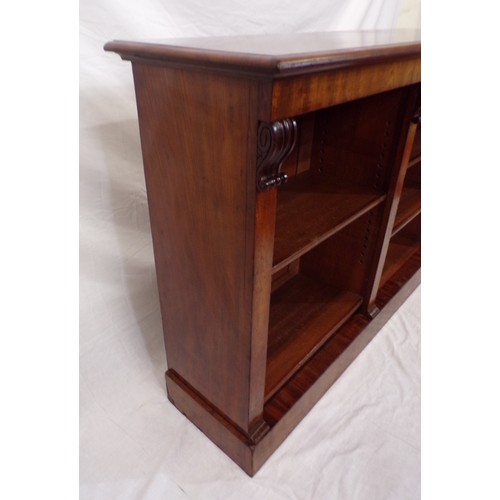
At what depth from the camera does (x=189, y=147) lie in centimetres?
71

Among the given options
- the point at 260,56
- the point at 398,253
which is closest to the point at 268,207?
the point at 260,56

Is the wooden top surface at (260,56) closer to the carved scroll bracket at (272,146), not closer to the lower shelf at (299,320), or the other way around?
the carved scroll bracket at (272,146)

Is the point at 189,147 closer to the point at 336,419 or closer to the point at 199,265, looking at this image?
the point at 199,265

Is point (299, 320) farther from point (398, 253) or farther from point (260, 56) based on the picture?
point (260, 56)

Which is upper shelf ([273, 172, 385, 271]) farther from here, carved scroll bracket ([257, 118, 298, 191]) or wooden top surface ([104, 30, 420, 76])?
wooden top surface ([104, 30, 420, 76])

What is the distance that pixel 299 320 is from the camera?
125 cm

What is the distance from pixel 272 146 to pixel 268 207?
11cm

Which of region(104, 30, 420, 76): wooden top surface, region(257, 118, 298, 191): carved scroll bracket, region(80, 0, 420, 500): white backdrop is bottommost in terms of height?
region(80, 0, 420, 500): white backdrop

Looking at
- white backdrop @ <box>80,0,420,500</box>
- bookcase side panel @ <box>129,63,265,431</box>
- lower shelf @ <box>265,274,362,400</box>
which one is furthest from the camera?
lower shelf @ <box>265,274,362,400</box>

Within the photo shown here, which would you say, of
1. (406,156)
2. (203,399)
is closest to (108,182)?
(203,399)

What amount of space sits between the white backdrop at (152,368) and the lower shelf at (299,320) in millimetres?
148

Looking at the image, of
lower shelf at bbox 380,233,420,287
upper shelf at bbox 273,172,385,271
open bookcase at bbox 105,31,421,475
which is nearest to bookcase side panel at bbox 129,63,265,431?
open bookcase at bbox 105,31,421,475

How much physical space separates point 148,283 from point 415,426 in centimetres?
91

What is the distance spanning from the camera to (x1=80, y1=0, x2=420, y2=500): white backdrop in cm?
96
